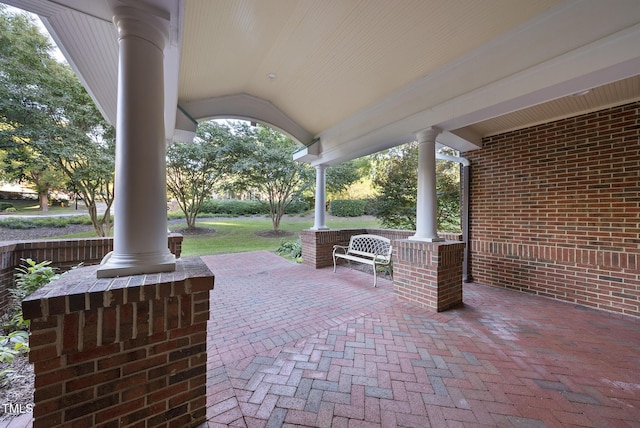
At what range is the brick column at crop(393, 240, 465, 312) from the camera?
3369 millimetres

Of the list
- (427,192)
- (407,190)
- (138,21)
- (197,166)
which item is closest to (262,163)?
(197,166)

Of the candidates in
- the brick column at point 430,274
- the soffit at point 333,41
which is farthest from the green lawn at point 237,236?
the brick column at point 430,274

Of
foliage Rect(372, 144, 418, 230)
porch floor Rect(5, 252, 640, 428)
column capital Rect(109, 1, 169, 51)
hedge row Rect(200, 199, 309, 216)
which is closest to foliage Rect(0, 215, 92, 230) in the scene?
hedge row Rect(200, 199, 309, 216)

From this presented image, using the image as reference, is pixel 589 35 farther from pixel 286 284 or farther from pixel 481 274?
pixel 286 284

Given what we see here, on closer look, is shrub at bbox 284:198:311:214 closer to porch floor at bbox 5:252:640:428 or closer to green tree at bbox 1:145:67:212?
green tree at bbox 1:145:67:212

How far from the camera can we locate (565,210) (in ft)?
12.5

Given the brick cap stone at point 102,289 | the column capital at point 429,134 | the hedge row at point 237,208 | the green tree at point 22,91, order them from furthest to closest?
the hedge row at point 237,208
the green tree at point 22,91
the column capital at point 429,134
the brick cap stone at point 102,289

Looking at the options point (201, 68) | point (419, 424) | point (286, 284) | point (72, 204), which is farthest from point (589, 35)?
point (72, 204)

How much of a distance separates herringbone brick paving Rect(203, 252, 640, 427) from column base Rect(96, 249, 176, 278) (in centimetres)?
103

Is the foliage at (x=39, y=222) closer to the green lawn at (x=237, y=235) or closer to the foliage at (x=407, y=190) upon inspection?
the green lawn at (x=237, y=235)

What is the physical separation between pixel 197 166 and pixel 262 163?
2.66m

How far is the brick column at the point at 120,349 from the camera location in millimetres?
1151

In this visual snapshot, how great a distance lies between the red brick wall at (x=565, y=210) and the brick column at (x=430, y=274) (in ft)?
4.96

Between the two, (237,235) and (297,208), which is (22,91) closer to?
(237,235)
